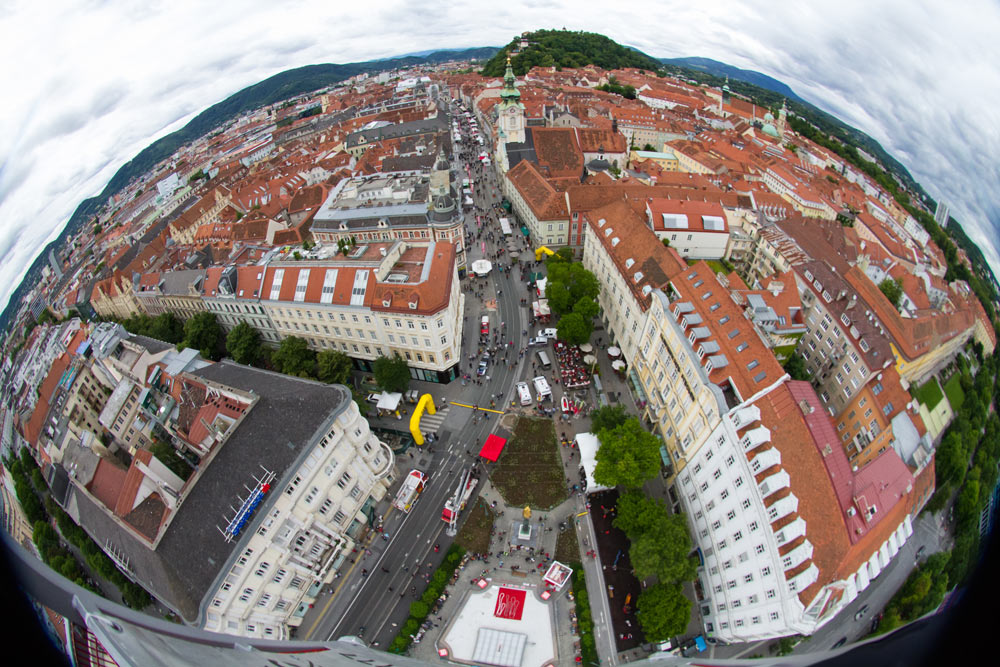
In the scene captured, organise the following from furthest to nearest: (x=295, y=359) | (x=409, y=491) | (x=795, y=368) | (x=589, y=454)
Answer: (x=295, y=359), (x=795, y=368), (x=589, y=454), (x=409, y=491)

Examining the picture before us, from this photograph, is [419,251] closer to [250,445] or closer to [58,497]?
[250,445]

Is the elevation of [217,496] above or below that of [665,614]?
below

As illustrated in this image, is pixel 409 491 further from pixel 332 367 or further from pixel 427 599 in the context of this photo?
pixel 332 367

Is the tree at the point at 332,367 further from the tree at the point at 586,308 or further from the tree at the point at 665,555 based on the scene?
the tree at the point at 665,555

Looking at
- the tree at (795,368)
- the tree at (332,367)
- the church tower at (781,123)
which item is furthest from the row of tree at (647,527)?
the church tower at (781,123)

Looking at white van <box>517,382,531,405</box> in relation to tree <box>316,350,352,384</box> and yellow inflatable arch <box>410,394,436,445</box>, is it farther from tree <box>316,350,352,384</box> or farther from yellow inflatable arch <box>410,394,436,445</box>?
tree <box>316,350,352,384</box>

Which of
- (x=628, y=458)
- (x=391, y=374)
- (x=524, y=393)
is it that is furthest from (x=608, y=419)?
(x=391, y=374)

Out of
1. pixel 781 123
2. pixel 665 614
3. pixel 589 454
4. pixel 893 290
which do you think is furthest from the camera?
pixel 781 123

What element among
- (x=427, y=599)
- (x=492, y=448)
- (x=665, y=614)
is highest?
(x=492, y=448)
